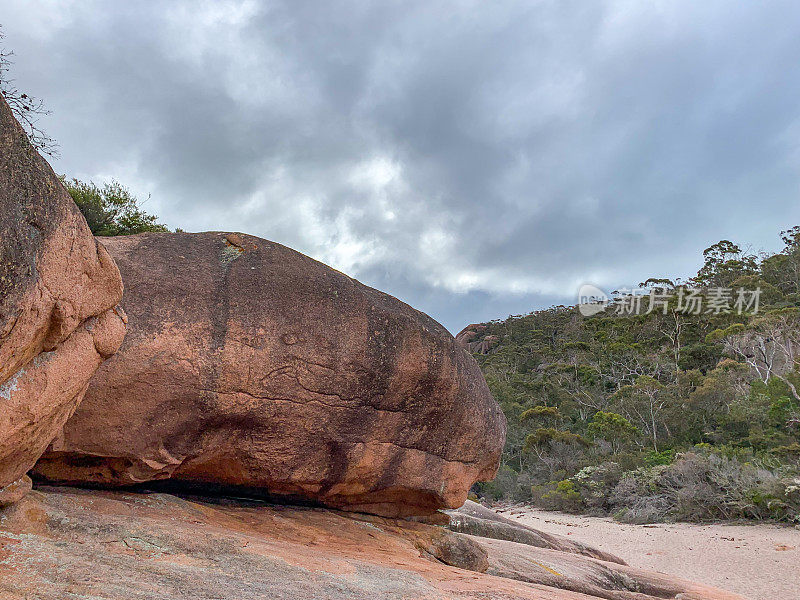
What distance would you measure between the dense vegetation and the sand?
1088mm

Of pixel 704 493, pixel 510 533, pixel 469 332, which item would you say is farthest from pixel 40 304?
pixel 469 332

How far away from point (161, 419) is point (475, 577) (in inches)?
105

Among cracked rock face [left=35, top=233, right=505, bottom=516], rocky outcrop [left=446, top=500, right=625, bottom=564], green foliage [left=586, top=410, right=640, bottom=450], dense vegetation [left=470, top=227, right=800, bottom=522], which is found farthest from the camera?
green foliage [left=586, top=410, right=640, bottom=450]

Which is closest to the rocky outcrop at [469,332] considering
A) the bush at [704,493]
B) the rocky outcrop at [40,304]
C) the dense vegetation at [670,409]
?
the dense vegetation at [670,409]

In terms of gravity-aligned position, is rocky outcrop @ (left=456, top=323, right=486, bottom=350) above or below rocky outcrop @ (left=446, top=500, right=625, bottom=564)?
above

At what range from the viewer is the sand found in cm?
Result: 923

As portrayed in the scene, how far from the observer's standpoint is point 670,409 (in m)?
24.7

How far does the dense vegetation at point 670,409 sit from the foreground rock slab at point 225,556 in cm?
1185

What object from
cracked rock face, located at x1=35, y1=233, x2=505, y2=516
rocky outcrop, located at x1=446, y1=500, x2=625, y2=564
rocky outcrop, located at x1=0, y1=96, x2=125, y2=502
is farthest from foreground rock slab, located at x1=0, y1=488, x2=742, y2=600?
rocky outcrop, located at x1=446, y1=500, x2=625, y2=564

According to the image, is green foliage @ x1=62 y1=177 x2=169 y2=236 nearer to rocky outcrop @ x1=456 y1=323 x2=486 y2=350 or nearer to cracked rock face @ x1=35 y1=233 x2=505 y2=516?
cracked rock face @ x1=35 y1=233 x2=505 y2=516

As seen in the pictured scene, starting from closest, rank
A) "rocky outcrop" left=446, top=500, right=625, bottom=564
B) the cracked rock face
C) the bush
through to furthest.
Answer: the cracked rock face → "rocky outcrop" left=446, top=500, right=625, bottom=564 → the bush

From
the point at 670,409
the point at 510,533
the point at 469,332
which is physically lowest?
the point at 510,533

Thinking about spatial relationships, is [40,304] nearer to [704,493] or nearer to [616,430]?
[704,493]

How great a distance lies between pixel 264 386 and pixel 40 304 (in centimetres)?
228
